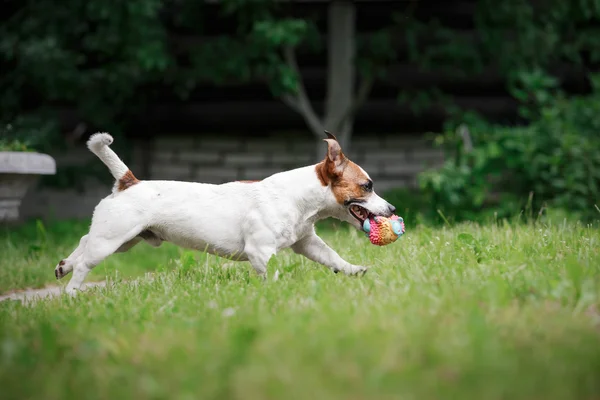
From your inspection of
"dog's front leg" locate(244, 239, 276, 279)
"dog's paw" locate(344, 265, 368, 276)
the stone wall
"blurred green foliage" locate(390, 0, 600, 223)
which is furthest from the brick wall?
"dog's front leg" locate(244, 239, 276, 279)

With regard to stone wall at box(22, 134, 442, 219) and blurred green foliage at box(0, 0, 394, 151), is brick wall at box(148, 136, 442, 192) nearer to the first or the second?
stone wall at box(22, 134, 442, 219)

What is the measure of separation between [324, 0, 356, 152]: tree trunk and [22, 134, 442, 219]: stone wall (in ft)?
4.06

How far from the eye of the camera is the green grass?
1.87 metres

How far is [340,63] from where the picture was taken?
8766 millimetres

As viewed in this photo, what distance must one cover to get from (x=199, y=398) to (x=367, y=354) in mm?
534

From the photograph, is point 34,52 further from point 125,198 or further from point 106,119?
point 125,198

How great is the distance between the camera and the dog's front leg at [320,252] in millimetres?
3848

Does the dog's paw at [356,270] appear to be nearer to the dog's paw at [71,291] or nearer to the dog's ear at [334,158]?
the dog's ear at [334,158]

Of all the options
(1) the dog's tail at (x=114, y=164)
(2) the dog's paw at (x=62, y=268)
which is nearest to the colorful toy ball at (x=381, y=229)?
(1) the dog's tail at (x=114, y=164)

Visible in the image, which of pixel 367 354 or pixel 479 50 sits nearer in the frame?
pixel 367 354

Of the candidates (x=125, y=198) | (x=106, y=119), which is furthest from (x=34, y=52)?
(x=125, y=198)

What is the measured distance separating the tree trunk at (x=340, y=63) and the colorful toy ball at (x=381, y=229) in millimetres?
4948

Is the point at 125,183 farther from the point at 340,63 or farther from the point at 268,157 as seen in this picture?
the point at 268,157

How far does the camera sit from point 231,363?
204 centimetres
